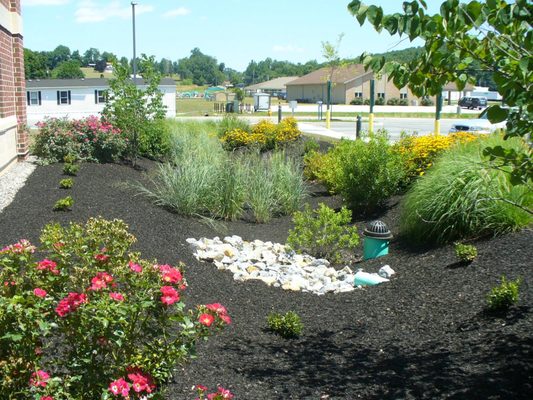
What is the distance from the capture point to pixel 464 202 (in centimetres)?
828

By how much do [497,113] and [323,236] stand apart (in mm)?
5859

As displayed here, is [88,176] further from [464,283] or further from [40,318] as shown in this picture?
[40,318]

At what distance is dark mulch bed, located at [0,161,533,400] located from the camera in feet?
15.0

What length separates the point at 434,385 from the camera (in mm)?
4508

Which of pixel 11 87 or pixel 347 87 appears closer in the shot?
pixel 11 87

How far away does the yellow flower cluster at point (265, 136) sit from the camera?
19.5 metres

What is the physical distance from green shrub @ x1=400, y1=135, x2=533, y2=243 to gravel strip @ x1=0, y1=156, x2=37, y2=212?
19.3ft

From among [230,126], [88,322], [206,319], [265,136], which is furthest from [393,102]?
[88,322]

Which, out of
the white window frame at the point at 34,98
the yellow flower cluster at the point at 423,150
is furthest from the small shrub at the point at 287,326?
the white window frame at the point at 34,98

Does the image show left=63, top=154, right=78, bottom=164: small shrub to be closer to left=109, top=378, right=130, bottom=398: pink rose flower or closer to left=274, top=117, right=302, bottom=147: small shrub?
left=274, top=117, right=302, bottom=147: small shrub

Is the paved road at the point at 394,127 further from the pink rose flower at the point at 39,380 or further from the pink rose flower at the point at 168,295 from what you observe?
the pink rose flower at the point at 39,380

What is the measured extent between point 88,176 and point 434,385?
9342 millimetres

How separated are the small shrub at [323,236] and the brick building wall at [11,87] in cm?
597

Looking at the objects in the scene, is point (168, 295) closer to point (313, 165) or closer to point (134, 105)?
point (313, 165)
